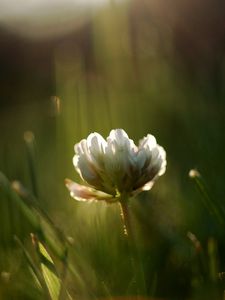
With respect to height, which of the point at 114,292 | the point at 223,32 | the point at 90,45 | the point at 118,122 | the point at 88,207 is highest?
the point at 90,45

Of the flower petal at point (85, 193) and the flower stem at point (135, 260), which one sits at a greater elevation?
the flower petal at point (85, 193)

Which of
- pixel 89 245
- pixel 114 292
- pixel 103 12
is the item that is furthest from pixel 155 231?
pixel 103 12

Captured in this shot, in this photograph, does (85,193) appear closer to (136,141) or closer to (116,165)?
(116,165)

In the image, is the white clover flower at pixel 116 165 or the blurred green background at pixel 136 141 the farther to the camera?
the blurred green background at pixel 136 141

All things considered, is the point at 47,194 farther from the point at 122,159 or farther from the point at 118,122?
the point at 122,159

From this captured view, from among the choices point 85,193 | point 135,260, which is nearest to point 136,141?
point 85,193

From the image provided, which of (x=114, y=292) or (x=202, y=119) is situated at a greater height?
(x=202, y=119)
